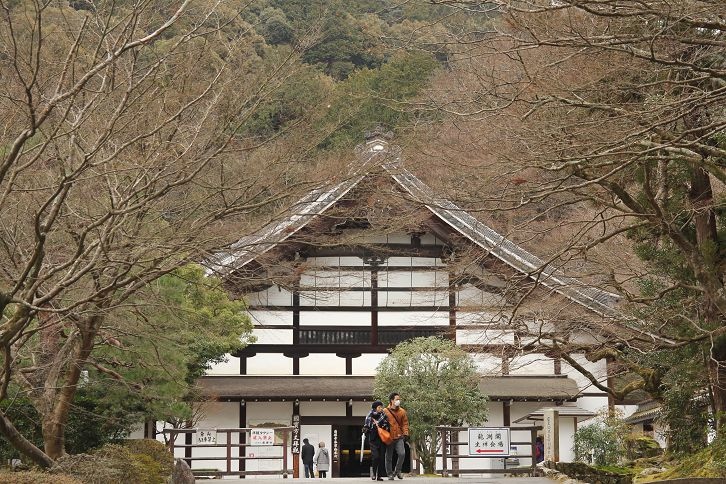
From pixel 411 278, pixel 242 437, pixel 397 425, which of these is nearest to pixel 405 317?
pixel 411 278

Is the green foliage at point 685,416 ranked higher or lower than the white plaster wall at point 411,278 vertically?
lower

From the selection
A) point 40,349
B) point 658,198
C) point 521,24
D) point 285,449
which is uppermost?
point 521,24

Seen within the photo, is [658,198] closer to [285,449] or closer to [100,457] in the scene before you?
[100,457]

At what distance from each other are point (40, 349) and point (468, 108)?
7.01 metres

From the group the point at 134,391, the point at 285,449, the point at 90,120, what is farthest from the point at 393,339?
the point at 90,120

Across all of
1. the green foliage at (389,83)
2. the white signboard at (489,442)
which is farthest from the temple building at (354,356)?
the green foliage at (389,83)

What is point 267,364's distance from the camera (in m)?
29.7

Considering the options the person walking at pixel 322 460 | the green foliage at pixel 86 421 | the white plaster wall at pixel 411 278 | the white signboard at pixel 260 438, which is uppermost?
the white plaster wall at pixel 411 278

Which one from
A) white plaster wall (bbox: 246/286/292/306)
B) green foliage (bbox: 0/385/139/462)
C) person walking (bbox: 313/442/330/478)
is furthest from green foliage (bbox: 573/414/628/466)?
green foliage (bbox: 0/385/139/462)

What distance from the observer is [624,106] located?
11961mm

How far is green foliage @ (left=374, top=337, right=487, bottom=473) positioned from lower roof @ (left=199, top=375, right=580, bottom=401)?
2.81 metres

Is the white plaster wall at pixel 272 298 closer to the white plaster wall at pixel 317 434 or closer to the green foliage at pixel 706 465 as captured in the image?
the white plaster wall at pixel 317 434

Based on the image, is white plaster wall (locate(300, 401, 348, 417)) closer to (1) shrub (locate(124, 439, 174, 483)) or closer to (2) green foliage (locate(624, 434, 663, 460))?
(2) green foliage (locate(624, 434, 663, 460))

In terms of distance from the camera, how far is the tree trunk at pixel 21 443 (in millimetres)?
13102
